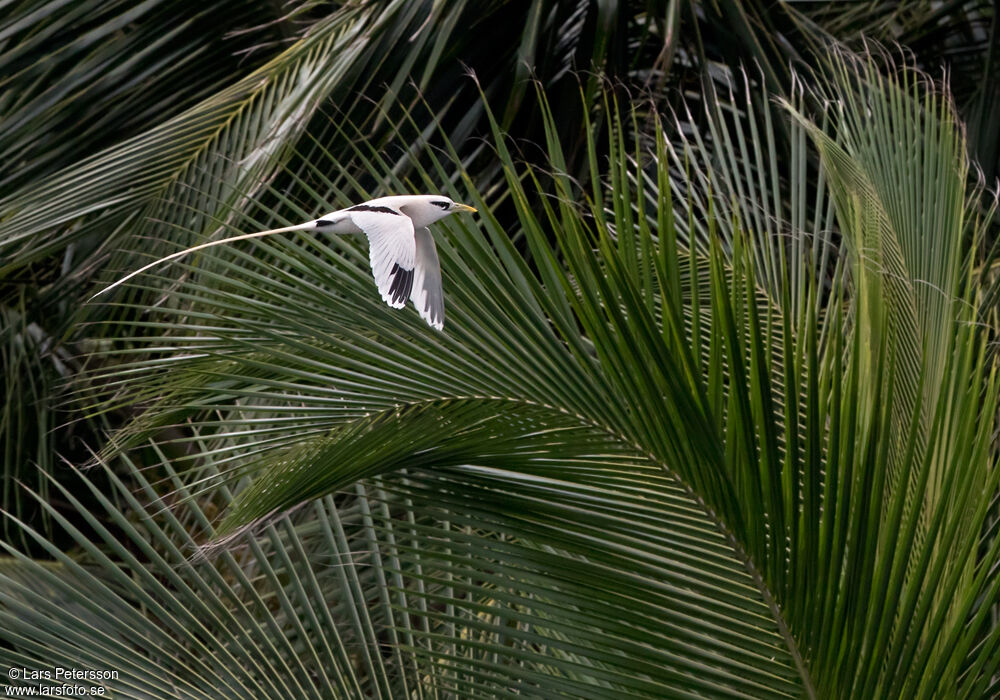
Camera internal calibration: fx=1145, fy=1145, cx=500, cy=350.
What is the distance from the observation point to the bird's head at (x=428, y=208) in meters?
1.60

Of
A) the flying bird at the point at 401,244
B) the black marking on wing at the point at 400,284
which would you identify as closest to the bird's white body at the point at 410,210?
the flying bird at the point at 401,244

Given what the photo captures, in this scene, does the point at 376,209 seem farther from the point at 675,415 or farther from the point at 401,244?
the point at 675,415

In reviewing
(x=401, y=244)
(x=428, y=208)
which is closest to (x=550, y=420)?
(x=401, y=244)

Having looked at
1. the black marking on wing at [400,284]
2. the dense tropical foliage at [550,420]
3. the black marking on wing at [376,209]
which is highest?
the black marking on wing at [376,209]

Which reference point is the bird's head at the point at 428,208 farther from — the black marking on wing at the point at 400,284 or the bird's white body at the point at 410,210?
the black marking on wing at the point at 400,284

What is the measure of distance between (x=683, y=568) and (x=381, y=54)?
5.46ft

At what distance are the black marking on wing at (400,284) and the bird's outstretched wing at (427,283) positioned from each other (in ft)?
0.11

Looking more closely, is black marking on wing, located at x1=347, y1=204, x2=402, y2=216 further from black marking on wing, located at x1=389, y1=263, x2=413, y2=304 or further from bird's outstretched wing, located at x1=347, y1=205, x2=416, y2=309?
black marking on wing, located at x1=389, y1=263, x2=413, y2=304

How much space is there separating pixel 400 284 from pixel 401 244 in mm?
53

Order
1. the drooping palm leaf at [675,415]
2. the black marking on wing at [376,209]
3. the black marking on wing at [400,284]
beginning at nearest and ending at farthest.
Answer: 1. the drooping palm leaf at [675,415]
2. the black marking on wing at [400,284]
3. the black marking on wing at [376,209]

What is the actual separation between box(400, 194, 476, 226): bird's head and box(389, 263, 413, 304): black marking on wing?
0.19m

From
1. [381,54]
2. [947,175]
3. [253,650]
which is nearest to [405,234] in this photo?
[253,650]

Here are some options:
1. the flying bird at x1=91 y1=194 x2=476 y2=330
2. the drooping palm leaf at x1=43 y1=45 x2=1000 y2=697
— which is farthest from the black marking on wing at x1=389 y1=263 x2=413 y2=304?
the drooping palm leaf at x1=43 y1=45 x2=1000 y2=697

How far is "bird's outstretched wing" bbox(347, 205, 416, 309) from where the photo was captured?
1.40 metres
